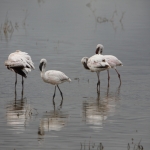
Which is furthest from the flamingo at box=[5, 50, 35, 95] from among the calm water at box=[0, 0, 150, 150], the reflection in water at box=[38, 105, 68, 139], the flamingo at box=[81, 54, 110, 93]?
the reflection in water at box=[38, 105, 68, 139]

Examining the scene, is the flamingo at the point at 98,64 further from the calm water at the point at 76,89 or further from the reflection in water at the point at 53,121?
the reflection in water at the point at 53,121

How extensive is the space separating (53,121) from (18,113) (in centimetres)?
98

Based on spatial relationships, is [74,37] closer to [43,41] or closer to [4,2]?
[43,41]

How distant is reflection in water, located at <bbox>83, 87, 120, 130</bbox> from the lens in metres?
12.2

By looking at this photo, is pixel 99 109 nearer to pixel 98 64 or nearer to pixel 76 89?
pixel 76 89

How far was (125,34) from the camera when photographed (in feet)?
91.0

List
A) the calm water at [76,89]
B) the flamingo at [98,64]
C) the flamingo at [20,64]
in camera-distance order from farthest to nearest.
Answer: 1. the flamingo at [98,64]
2. the flamingo at [20,64]
3. the calm water at [76,89]

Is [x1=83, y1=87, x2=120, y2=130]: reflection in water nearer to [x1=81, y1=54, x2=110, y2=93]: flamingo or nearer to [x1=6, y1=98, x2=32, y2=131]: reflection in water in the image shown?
[x1=81, y1=54, x2=110, y2=93]: flamingo

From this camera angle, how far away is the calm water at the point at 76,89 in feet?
36.0

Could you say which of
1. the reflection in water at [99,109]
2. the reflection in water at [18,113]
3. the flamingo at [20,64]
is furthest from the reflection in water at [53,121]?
the flamingo at [20,64]

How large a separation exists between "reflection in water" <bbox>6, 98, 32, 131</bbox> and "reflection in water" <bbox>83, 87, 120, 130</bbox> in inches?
46.1

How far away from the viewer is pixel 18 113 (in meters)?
12.9

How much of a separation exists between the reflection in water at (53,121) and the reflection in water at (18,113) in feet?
1.07

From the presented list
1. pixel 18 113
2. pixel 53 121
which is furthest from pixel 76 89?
pixel 53 121
